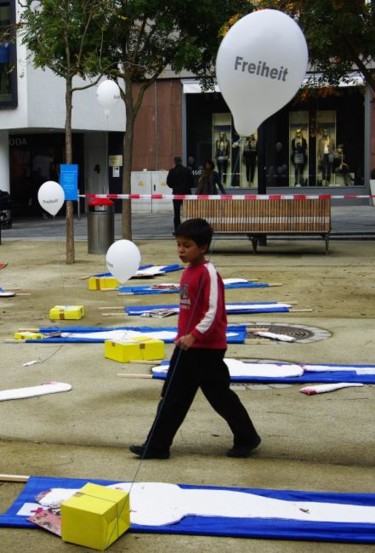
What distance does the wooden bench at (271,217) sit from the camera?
17.4 meters

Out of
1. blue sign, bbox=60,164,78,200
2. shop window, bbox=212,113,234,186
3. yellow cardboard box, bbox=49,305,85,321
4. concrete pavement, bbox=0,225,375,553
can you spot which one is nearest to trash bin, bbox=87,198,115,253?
blue sign, bbox=60,164,78,200

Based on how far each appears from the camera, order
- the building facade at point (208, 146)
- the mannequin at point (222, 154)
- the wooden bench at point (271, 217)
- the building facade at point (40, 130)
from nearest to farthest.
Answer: the wooden bench at point (271, 217)
the building facade at point (40, 130)
the building facade at point (208, 146)
the mannequin at point (222, 154)

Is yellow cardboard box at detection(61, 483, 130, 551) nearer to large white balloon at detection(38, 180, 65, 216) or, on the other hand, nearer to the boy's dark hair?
the boy's dark hair

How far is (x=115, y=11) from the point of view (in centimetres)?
1789

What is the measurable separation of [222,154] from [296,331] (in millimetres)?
28286

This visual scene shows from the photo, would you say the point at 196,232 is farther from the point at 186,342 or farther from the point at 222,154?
the point at 222,154

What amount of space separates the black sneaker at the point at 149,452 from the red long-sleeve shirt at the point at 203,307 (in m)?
0.68

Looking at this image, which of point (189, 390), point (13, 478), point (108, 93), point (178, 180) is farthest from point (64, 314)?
point (178, 180)

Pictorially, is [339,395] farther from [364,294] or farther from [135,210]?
[135,210]

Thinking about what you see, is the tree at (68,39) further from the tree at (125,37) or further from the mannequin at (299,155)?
the mannequin at (299,155)

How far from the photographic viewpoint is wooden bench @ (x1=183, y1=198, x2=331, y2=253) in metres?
17.4

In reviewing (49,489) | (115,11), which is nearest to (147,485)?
(49,489)

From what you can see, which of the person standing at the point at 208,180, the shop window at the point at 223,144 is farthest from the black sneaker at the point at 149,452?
the shop window at the point at 223,144

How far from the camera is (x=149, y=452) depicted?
18.1 feet
